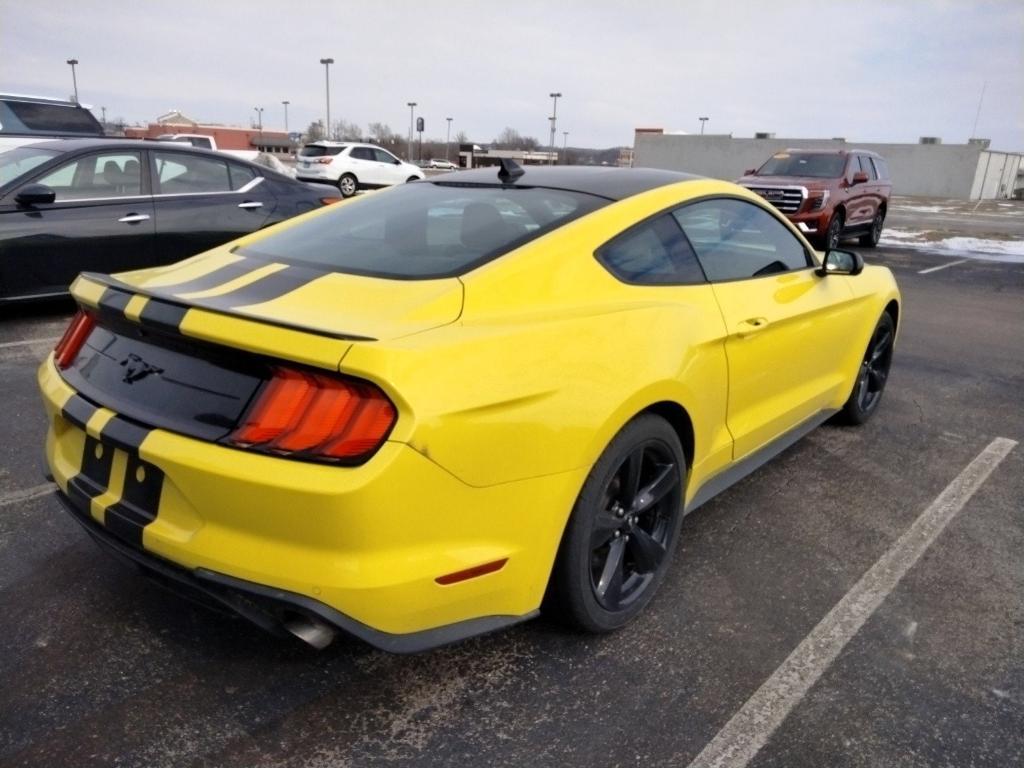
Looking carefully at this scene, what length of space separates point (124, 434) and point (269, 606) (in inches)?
23.8

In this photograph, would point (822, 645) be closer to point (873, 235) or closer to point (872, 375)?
point (872, 375)

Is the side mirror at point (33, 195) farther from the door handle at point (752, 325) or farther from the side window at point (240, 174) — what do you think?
the door handle at point (752, 325)

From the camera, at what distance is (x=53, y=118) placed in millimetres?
11820

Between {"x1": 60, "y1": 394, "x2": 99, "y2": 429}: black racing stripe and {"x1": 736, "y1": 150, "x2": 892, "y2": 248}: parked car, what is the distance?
1225 cm

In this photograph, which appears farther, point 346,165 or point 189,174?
point 346,165

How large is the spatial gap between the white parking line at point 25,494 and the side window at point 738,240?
113 inches

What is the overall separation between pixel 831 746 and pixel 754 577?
35.1 inches

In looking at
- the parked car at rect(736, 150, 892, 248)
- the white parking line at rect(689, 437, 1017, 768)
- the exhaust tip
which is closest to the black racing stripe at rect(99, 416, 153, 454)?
the exhaust tip

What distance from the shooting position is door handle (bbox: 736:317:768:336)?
298cm

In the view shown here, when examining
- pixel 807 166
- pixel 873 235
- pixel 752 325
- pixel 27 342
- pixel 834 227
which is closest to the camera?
pixel 752 325

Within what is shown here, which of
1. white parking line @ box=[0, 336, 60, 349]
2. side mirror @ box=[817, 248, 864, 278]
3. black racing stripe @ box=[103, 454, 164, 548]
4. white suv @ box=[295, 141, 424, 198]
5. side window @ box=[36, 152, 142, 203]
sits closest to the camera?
black racing stripe @ box=[103, 454, 164, 548]

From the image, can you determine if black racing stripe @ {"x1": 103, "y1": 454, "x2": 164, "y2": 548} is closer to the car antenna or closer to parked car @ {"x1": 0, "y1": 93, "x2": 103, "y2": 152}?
the car antenna

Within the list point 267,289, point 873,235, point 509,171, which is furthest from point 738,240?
point 873,235

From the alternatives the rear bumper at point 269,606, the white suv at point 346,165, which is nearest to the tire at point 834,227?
the white suv at point 346,165
